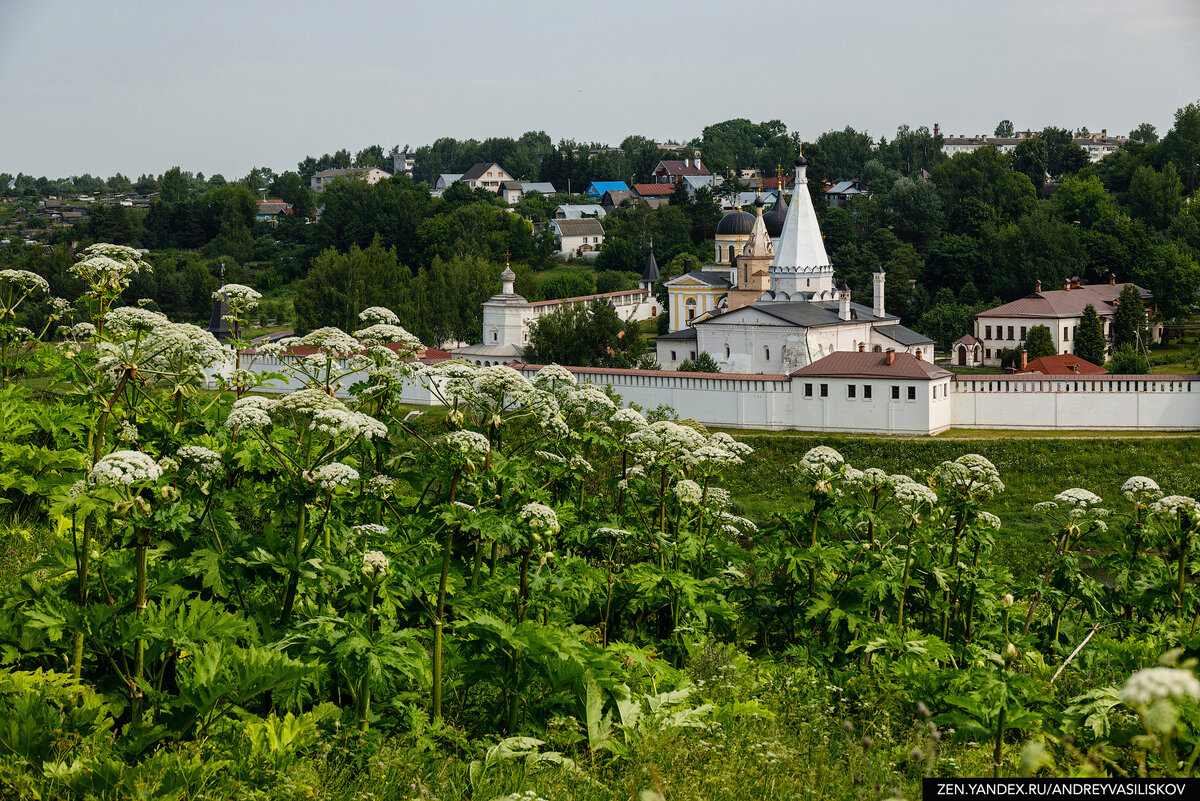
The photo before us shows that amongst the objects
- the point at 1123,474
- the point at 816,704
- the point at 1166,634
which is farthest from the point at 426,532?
the point at 1123,474

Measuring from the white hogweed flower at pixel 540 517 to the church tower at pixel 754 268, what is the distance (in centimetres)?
4121

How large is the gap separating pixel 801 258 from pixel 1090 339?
10.9m

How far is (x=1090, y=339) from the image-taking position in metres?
44.4

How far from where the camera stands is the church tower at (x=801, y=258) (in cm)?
4256

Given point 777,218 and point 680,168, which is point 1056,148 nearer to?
point 680,168

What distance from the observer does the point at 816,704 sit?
5602 millimetres

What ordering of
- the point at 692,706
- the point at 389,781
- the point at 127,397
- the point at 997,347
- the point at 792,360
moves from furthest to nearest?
the point at 997,347 → the point at 792,360 → the point at 127,397 → the point at 692,706 → the point at 389,781

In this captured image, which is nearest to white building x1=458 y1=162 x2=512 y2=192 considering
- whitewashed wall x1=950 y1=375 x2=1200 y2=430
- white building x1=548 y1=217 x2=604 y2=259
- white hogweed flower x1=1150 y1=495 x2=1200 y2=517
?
white building x1=548 y1=217 x2=604 y2=259

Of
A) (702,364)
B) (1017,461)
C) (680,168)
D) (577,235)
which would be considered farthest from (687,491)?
(680,168)

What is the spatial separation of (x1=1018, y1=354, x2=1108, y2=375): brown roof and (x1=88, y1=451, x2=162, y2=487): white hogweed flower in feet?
116

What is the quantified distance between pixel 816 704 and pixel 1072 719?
3.77ft

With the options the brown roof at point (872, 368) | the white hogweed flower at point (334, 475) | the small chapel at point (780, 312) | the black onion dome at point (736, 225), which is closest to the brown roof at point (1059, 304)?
the small chapel at point (780, 312)

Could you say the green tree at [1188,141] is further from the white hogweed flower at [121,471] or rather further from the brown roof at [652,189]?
the white hogweed flower at [121,471]

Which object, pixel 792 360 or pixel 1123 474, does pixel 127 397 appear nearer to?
pixel 1123 474
